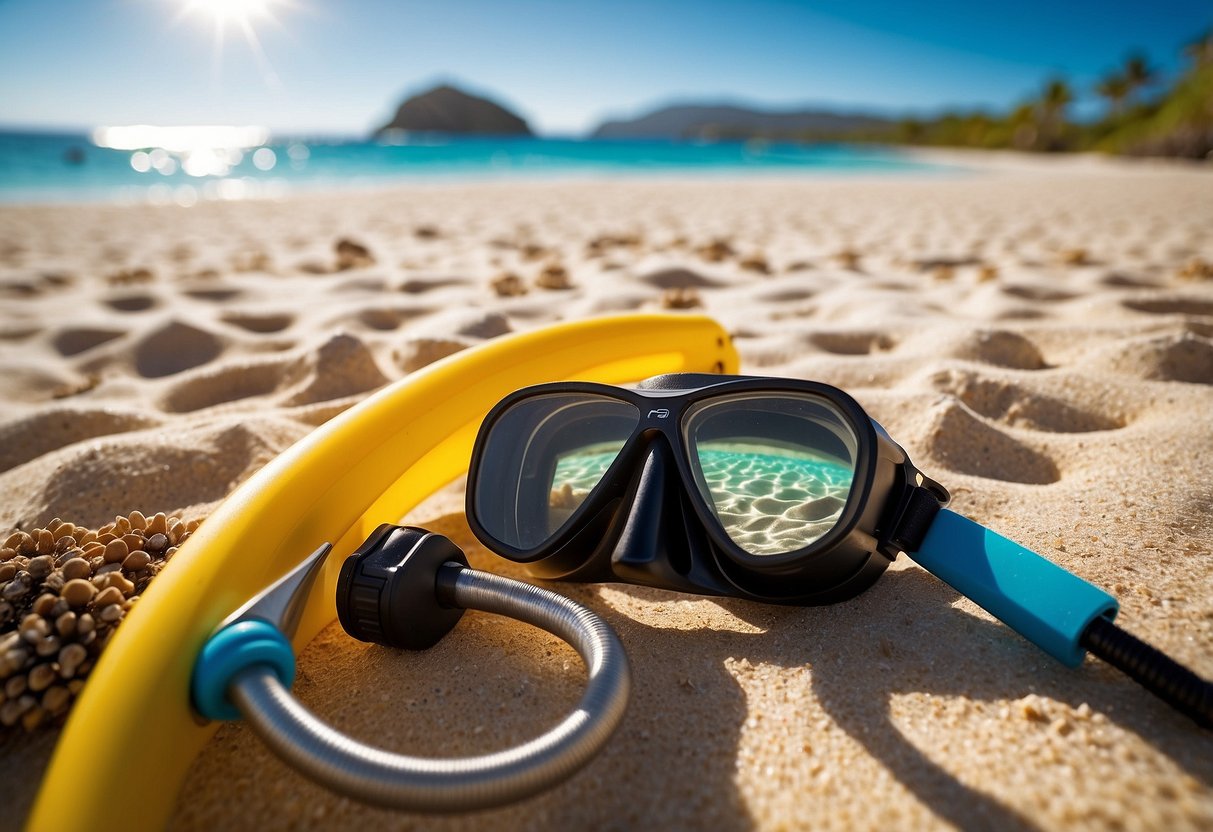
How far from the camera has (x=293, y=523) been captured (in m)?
1.13

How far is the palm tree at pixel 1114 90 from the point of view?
44656 mm

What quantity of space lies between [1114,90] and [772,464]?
5749cm

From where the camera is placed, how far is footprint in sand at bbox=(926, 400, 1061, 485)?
1663 millimetres

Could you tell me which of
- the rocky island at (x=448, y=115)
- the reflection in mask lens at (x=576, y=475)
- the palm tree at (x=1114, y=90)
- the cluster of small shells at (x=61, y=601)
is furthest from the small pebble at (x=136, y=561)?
the rocky island at (x=448, y=115)

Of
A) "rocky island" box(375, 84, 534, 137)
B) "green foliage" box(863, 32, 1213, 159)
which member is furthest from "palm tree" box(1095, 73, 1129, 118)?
"rocky island" box(375, 84, 534, 137)

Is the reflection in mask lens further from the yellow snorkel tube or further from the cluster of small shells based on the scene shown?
the cluster of small shells

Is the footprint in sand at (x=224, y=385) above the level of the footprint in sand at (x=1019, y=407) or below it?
below

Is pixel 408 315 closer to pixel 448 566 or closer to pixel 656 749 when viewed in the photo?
pixel 448 566

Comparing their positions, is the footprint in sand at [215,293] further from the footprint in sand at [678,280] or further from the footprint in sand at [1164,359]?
the footprint in sand at [1164,359]

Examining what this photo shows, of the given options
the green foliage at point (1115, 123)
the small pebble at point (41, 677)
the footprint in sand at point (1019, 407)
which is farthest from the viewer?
the green foliage at point (1115, 123)

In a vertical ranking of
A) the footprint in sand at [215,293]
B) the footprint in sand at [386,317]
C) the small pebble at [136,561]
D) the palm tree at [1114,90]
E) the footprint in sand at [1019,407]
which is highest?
the palm tree at [1114,90]

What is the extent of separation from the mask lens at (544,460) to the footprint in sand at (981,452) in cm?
83

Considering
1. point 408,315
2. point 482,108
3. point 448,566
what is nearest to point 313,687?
point 448,566

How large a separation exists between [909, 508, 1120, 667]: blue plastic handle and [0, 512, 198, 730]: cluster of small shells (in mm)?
1218
